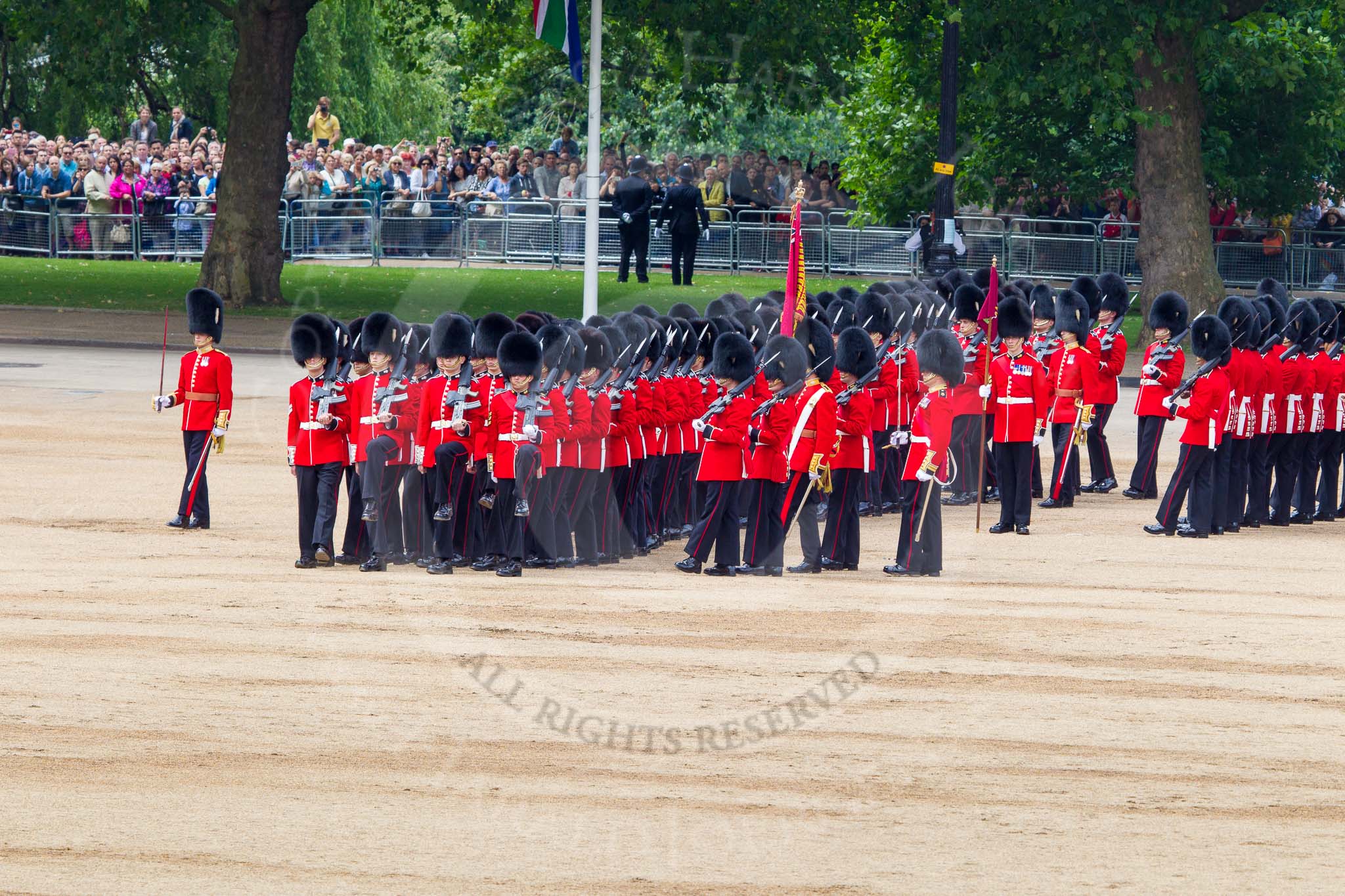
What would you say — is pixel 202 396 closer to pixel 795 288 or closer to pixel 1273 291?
pixel 795 288

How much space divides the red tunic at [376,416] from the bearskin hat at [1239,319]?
594 centimetres

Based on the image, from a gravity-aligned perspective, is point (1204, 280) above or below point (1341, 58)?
below

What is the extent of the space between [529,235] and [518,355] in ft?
64.5

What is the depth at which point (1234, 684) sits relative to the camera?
884 centimetres

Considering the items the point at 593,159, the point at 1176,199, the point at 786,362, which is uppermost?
the point at 593,159

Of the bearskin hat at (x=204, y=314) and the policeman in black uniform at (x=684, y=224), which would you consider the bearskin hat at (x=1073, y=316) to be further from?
the policeman in black uniform at (x=684, y=224)

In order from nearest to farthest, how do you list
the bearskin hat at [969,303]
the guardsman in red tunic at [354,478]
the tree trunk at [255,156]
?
the guardsman in red tunic at [354,478] < the bearskin hat at [969,303] < the tree trunk at [255,156]

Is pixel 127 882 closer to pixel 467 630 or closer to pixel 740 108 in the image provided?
pixel 467 630

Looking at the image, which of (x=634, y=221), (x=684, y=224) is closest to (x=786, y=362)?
(x=684, y=224)

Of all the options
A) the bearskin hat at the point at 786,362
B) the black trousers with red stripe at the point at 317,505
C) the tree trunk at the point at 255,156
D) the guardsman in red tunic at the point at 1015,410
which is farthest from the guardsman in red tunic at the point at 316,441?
the tree trunk at the point at 255,156

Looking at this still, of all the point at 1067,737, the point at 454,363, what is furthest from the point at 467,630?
the point at 1067,737

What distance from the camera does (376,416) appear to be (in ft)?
37.0

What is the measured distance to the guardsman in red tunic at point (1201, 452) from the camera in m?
13.5

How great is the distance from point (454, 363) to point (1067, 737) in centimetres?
463
